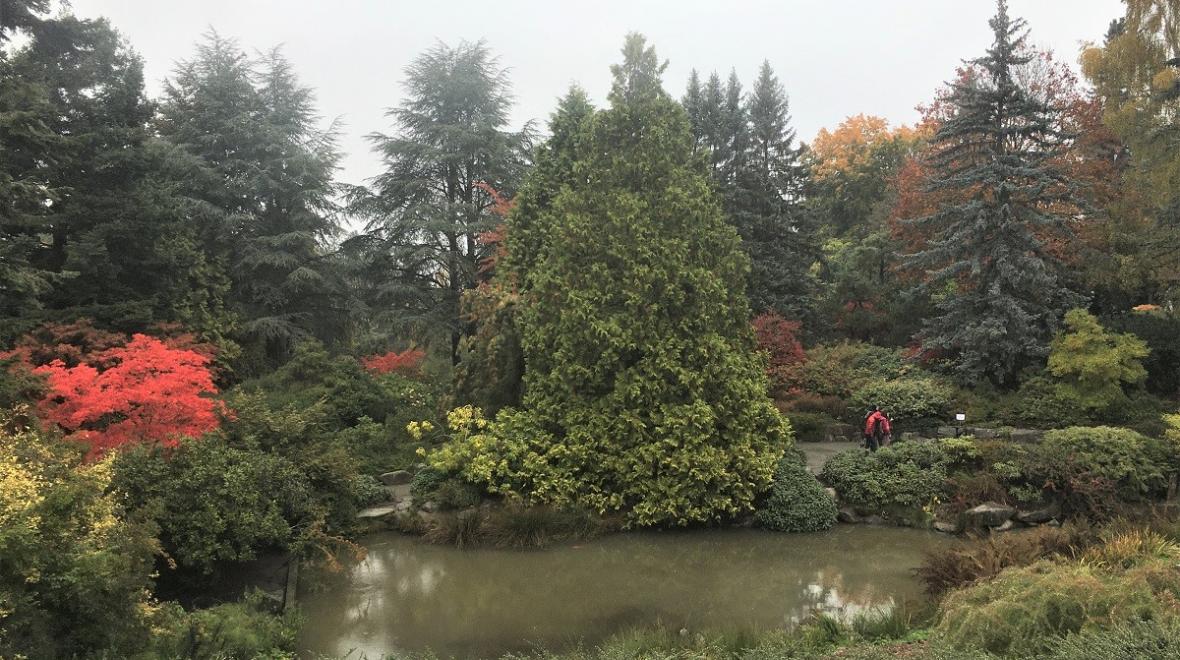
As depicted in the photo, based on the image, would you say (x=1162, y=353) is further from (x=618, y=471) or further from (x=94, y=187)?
(x=94, y=187)

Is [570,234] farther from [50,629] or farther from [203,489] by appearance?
[50,629]

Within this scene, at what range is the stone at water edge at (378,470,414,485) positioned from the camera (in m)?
13.5

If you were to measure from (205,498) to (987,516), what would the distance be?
10.9 metres

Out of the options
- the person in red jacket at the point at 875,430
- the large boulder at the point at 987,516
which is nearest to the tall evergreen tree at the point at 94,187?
the person in red jacket at the point at 875,430

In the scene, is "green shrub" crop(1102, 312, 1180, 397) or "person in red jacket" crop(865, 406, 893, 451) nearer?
"person in red jacket" crop(865, 406, 893, 451)

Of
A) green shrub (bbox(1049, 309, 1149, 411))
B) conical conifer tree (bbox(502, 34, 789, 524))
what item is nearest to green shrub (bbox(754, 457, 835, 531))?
conical conifer tree (bbox(502, 34, 789, 524))

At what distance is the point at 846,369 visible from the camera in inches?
750

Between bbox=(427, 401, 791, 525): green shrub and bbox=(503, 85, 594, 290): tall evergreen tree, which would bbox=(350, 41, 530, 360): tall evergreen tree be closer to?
bbox=(503, 85, 594, 290): tall evergreen tree

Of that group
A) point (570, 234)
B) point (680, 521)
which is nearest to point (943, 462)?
point (680, 521)

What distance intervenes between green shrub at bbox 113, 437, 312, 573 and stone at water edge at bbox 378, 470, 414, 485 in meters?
4.64

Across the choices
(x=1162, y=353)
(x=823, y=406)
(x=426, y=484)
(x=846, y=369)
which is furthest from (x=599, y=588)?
(x=1162, y=353)

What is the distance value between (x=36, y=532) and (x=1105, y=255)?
845 inches

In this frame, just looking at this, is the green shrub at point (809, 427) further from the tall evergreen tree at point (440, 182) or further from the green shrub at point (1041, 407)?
the tall evergreen tree at point (440, 182)

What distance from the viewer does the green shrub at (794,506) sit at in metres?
11.0
